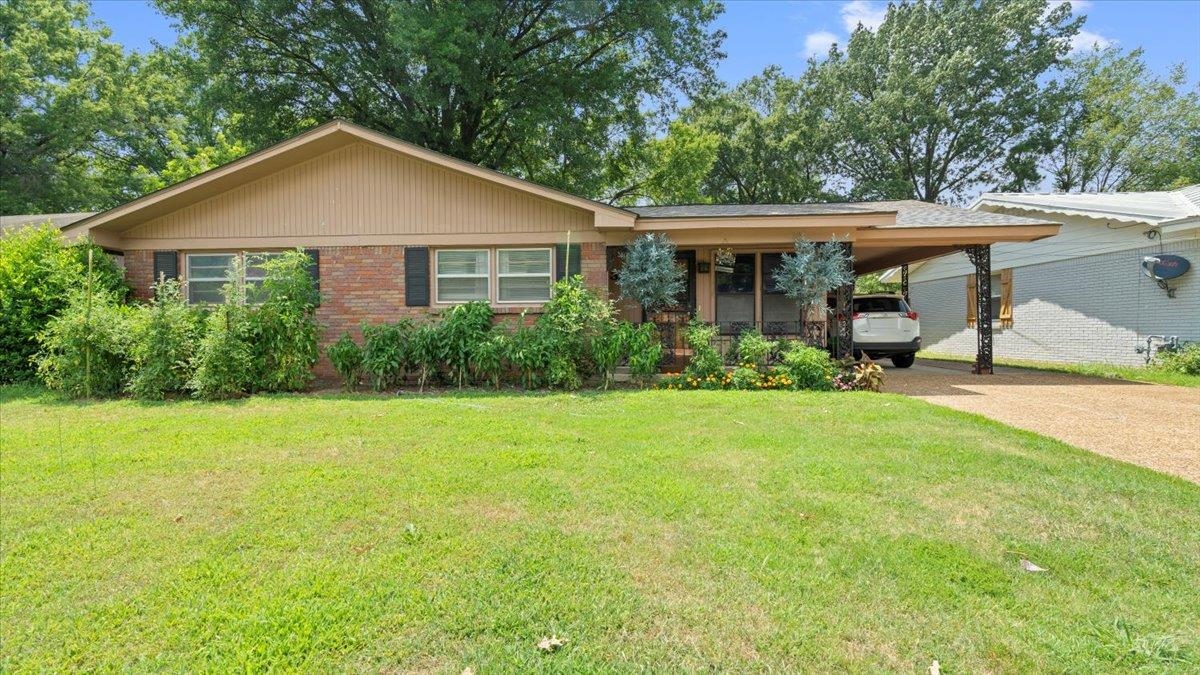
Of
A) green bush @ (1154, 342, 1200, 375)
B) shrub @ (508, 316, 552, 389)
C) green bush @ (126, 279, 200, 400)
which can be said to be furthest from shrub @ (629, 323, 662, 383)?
green bush @ (1154, 342, 1200, 375)

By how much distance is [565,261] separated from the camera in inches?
368

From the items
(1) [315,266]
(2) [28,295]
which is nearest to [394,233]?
(1) [315,266]

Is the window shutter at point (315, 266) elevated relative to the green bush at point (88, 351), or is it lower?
elevated

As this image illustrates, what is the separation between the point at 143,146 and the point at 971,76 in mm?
35314

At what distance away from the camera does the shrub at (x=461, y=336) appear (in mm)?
8000

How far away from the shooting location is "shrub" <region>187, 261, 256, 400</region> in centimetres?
711

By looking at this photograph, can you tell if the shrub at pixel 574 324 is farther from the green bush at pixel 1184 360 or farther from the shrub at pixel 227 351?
the green bush at pixel 1184 360

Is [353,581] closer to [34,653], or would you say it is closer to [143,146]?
[34,653]

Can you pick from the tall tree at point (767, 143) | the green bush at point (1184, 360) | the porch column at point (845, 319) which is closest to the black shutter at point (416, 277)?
the porch column at point (845, 319)

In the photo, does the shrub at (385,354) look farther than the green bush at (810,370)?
No

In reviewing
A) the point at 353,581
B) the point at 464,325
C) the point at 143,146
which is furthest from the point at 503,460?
the point at 143,146

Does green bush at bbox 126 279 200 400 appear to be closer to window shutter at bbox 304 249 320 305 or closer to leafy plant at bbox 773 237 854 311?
window shutter at bbox 304 249 320 305

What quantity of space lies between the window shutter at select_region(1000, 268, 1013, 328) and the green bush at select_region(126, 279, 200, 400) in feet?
56.3

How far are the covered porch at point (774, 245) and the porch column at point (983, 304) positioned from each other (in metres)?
0.02
